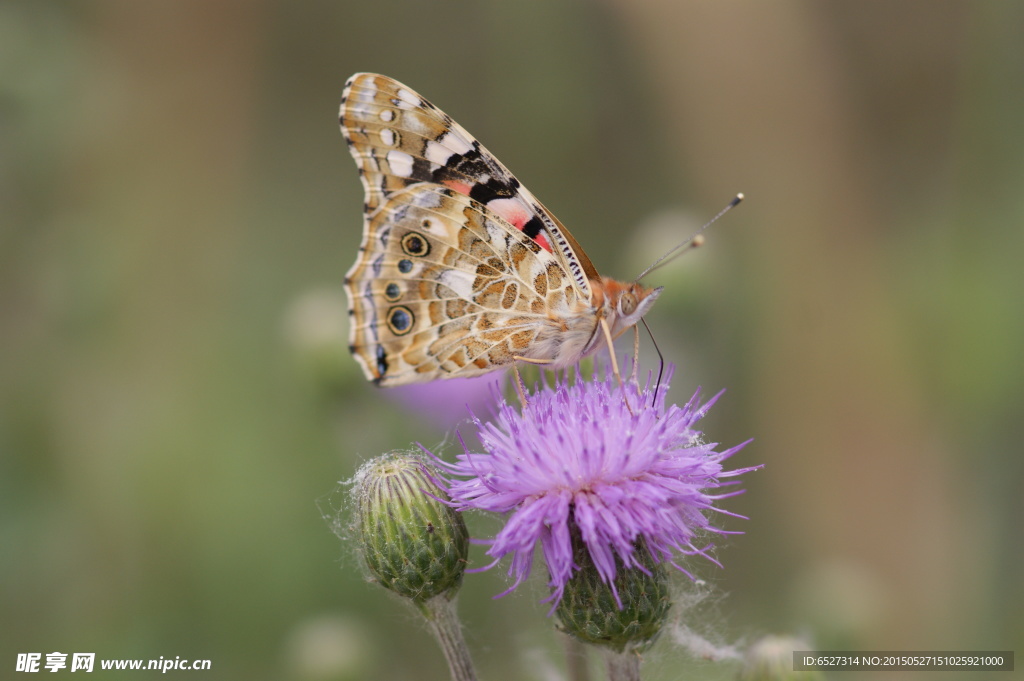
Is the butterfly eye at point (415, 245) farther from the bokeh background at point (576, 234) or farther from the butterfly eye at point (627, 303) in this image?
the bokeh background at point (576, 234)

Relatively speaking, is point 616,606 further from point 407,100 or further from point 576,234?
point 576,234

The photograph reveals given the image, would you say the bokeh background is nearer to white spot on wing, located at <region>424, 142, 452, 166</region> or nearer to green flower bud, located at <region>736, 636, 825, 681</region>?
green flower bud, located at <region>736, 636, 825, 681</region>

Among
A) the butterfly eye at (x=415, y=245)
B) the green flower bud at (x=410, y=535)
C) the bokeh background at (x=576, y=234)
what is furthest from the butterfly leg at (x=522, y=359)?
the bokeh background at (x=576, y=234)

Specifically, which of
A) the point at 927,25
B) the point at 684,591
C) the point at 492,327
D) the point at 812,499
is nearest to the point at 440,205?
the point at 492,327

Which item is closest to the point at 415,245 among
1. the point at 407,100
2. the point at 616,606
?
the point at 407,100

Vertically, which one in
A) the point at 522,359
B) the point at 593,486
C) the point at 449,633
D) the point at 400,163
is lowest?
the point at 449,633

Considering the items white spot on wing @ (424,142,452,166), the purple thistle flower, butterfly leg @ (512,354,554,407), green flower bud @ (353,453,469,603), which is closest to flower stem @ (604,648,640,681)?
the purple thistle flower

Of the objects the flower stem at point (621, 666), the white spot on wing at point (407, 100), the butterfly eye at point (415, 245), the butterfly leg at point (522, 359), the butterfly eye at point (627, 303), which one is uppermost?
the white spot on wing at point (407, 100)
